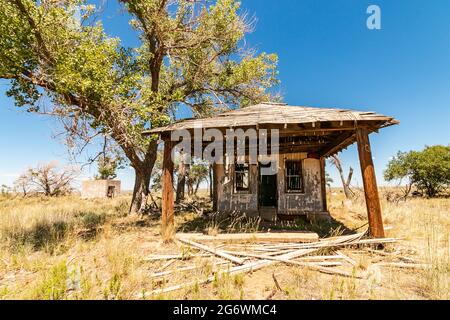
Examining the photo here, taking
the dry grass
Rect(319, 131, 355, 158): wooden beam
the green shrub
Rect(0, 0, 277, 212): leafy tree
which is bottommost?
the dry grass

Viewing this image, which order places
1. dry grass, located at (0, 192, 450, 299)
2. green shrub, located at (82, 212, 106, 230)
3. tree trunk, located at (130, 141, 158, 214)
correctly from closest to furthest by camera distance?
dry grass, located at (0, 192, 450, 299)
green shrub, located at (82, 212, 106, 230)
tree trunk, located at (130, 141, 158, 214)

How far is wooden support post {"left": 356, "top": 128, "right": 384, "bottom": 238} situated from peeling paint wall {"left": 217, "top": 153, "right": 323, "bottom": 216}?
5019 millimetres

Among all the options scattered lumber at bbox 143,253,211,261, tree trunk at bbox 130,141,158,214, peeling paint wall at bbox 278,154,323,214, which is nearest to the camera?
scattered lumber at bbox 143,253,211,261

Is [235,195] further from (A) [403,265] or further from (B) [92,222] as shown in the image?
(A) [403,265]

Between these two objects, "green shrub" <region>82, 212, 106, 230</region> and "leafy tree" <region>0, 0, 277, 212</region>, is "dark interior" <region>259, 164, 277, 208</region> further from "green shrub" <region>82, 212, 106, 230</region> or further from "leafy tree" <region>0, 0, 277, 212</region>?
"green shrub" <region>82, 212, 106, 230</region>

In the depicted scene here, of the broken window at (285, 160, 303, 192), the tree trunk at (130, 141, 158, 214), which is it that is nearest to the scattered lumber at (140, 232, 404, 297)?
the broken window at (285, 160, 303, 192)

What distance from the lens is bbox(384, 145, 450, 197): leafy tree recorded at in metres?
24.6

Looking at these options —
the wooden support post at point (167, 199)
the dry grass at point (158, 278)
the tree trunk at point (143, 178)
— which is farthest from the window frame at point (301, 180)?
the tree trunk at point (143, 178)

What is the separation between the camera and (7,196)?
22531 millimetres

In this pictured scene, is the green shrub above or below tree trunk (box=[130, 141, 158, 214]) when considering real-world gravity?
below

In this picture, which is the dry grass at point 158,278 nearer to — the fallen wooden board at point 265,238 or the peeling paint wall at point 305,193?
the fallen wooden board at point 265,238

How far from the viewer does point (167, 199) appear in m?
7.31

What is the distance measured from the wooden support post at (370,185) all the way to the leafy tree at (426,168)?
24638 mm
